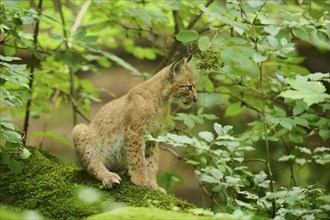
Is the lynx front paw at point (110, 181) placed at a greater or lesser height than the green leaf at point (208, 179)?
lesser

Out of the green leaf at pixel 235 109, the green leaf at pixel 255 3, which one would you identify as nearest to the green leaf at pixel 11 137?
the green leaf at pixel 255 3

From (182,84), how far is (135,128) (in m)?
0.69

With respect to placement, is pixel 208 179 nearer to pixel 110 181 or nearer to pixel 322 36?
pixel 110 181

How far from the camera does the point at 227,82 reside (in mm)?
6020

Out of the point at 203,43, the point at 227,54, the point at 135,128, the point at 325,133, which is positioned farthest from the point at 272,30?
the point at 135,128

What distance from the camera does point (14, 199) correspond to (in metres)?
4.08

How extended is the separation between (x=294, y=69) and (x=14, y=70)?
→ 2.86 meters

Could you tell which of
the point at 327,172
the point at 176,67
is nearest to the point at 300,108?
the point at 176,67

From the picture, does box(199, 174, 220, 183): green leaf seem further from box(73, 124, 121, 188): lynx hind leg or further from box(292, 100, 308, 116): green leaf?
box(292, 100, 308, 116): green leaf

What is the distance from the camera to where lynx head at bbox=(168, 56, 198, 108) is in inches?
194

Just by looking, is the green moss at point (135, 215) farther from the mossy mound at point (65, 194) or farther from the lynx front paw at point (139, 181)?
the lynx front paw at point (139, 181)

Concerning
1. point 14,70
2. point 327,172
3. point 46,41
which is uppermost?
point 14,70

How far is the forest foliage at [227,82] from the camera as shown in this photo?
3.62 m

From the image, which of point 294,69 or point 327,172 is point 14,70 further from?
point 327,172
